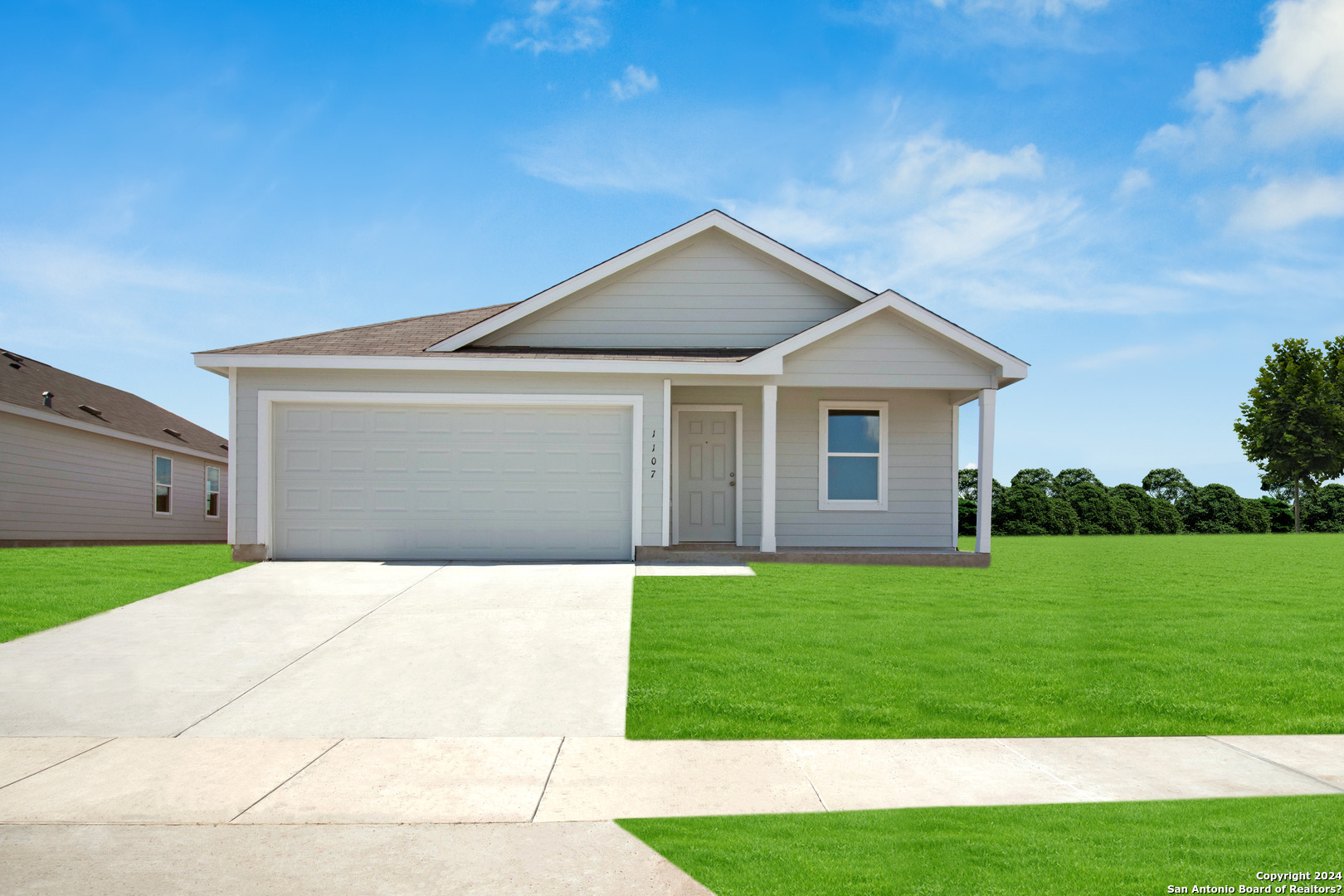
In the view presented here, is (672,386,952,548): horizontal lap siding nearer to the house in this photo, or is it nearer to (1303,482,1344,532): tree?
the house

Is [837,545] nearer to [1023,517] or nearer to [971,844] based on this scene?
[971,844]

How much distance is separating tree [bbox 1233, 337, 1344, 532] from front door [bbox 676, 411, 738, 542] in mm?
33034

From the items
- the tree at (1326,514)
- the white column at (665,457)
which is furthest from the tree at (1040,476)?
the white column at (665,457)

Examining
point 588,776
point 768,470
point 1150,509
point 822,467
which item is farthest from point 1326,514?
point 588,776

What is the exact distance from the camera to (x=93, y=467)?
2144cm

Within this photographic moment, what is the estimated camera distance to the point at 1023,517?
26438 millimetres

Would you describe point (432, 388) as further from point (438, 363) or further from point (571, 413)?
point (571, 413)

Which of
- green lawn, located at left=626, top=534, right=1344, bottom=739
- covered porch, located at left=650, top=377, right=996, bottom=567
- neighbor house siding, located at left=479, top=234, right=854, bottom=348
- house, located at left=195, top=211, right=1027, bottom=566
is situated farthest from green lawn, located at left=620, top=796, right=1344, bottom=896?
neighbor house siding, located at left=479, top=234, right=854, bottom=348

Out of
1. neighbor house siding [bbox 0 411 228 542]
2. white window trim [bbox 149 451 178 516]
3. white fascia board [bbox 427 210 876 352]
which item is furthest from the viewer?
white window trim [bbox 149 451 178 516]

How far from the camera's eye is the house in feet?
42.5

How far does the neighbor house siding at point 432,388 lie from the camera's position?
12789 mm

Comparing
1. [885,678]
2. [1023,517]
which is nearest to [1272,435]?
[1023,517]

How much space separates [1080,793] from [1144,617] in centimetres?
578

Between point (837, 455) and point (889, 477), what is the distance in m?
0.99
